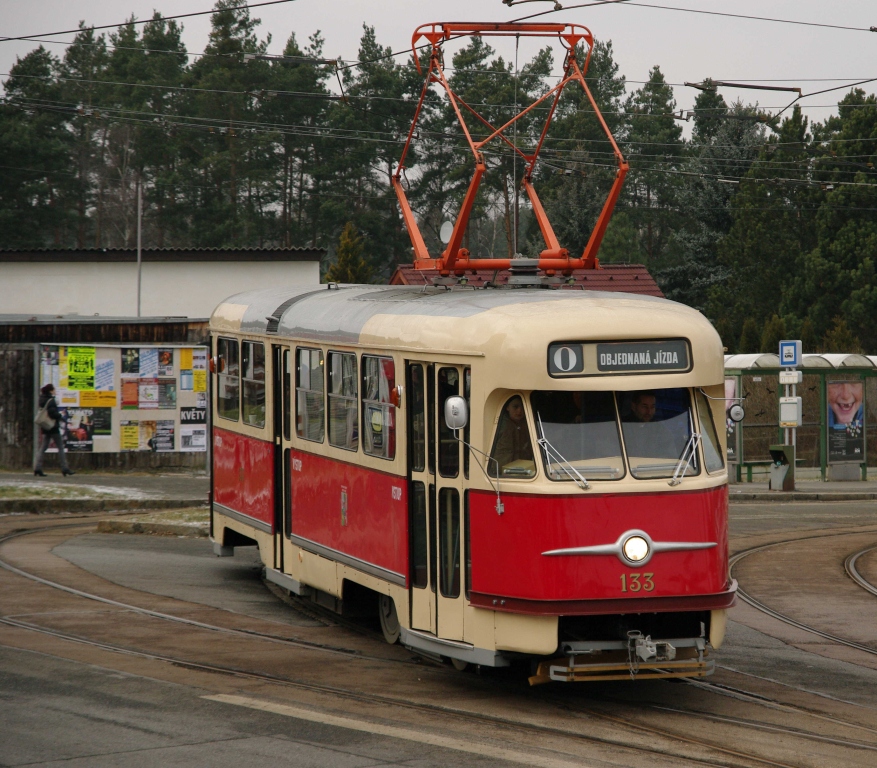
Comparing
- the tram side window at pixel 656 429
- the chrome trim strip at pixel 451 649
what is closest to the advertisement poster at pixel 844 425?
the chrome trim strip at pixel 451 649

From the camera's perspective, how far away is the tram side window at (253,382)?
41.9 feet

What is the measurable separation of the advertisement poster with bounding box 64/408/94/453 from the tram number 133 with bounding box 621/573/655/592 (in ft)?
57.7

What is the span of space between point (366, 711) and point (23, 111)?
6169 cm

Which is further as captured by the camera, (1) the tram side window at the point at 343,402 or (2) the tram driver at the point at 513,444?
(1) the tram side window at the point at 343,402

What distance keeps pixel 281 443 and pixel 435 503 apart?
340 cm

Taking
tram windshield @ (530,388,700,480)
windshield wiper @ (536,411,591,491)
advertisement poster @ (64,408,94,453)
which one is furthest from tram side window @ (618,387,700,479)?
advertisement poster @ (64,408,94,453)

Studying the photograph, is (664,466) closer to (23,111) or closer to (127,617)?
(127,617)

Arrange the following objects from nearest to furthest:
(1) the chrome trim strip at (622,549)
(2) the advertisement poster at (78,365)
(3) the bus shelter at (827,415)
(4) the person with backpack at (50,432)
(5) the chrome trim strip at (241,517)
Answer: (1) the chrome trim strip at (622,549) < (5) the chrome trim strip at (241,517) < (4) the person with backpack at (50,432) < (2) the advertisement poster at (78,365) < (3) the bus shelter at (827,415)

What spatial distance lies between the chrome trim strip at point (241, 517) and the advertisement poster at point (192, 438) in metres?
10.7

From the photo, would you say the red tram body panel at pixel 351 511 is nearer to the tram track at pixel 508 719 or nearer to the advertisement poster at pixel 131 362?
the tram track at pixel 508 719

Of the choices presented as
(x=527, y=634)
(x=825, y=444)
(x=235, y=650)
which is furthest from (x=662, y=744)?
(x=825, y=444)

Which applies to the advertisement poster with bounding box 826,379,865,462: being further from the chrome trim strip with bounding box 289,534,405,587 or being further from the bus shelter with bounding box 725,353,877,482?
the chrome trim strip with bounding box 289,534,405,587

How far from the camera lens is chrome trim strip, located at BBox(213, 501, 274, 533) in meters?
12.7

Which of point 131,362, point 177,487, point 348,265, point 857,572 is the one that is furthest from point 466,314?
point 348,265
